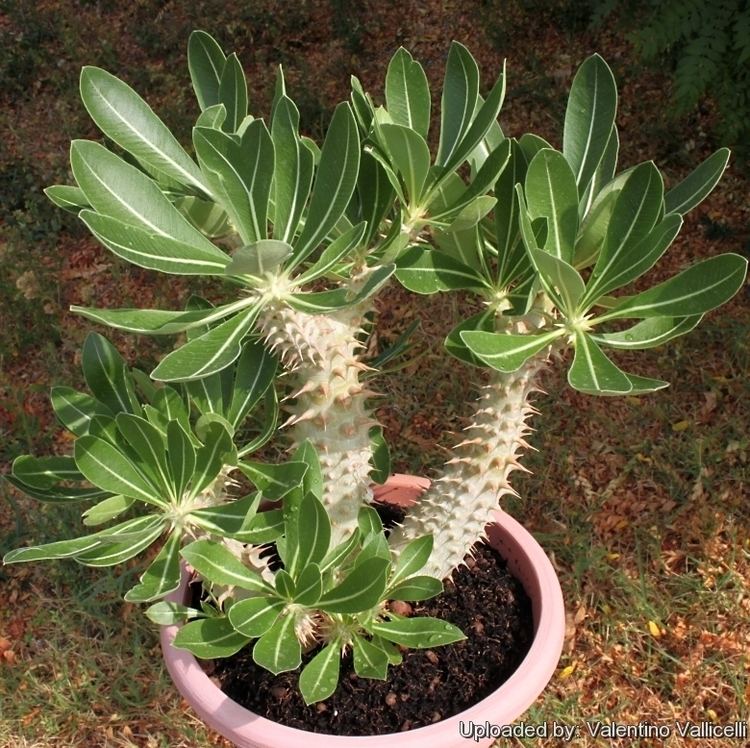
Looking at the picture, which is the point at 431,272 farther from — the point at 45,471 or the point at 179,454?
the point at 45,471

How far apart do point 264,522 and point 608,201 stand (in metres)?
0.53

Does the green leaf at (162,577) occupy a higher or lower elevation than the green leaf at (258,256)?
lower

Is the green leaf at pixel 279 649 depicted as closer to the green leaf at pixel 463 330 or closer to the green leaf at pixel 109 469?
the green leaf at pixel 109 469

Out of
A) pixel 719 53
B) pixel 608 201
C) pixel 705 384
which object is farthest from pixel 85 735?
pixel 719 53

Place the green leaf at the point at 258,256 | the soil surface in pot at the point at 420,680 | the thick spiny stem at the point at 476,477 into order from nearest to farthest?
the green leaf at the point at 258,256, the thick spiny stem at the point at 476,477, the soil surface in pot at the point at 420,680

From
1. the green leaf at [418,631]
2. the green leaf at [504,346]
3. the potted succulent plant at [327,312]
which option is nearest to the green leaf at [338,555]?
the potted succulent plant at [327,312]

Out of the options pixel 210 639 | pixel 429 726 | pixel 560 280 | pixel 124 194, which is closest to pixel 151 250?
pixel 124 194

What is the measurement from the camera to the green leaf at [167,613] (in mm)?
998

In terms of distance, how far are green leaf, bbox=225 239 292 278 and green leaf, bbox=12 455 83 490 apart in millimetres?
398

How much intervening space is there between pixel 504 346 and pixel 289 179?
0.90 ft

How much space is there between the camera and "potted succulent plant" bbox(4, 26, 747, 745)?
2.52 feet

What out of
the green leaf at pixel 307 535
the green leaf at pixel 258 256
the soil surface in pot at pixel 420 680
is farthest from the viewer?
the soil surface in pot at pixel 420 680

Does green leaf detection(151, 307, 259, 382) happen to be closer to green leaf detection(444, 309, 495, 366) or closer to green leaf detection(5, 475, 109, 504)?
green leaf detection(444, 309, 495, 366)

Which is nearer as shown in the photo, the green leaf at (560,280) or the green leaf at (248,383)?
the green leaf at (560,280)
